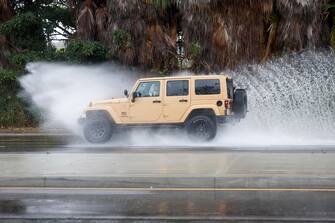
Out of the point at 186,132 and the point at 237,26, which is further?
the point at 237,26

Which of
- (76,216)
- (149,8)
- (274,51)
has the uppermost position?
(149,8)

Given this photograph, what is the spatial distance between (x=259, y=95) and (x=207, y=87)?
15.2 feet

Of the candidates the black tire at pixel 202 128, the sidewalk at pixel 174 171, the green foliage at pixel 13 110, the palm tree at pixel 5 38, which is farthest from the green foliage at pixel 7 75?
the sidewalk at pixel 174 171

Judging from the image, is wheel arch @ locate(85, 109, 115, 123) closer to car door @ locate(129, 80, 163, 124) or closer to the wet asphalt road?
car door @ locate(129, 80, 163, 124)

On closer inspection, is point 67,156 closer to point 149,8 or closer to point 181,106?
point 181,106

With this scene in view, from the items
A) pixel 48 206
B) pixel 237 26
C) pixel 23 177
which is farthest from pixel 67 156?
pixel 237 26

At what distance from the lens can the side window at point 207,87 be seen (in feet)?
59.4

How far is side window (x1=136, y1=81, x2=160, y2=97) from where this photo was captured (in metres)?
18.5

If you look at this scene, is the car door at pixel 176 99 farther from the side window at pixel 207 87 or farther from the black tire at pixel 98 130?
the black tire at pixel 98 130

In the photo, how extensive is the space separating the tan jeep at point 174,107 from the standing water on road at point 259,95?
2.24ft

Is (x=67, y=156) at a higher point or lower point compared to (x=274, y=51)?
lower

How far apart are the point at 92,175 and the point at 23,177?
3.85ft

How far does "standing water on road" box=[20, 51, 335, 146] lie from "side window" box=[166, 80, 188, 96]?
147 cm

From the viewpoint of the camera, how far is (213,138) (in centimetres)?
1803
